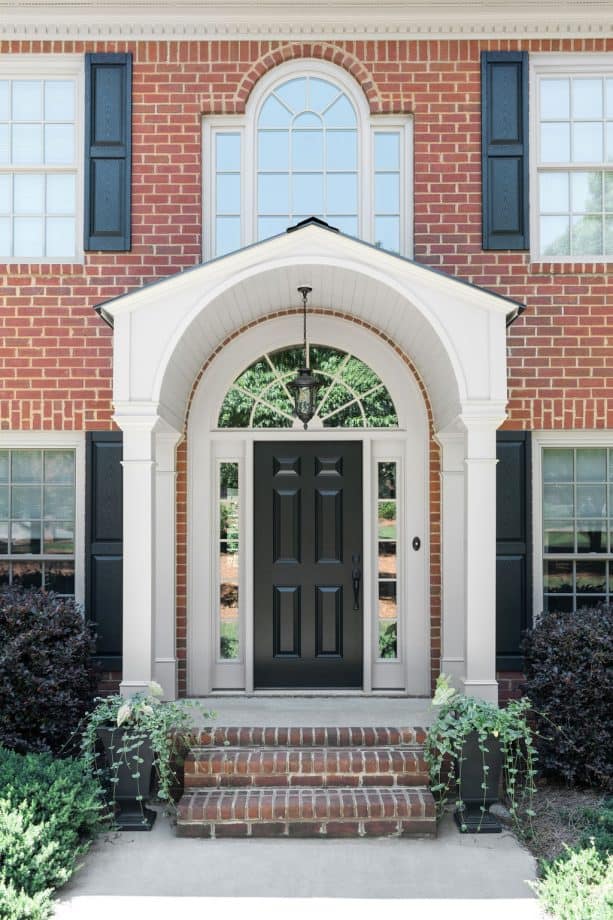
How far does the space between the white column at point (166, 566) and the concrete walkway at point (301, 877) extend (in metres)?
1.58

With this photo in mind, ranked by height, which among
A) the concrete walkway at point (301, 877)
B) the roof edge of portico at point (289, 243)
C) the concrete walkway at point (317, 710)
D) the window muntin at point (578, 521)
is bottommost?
the concrete walkway at point (301, 877)

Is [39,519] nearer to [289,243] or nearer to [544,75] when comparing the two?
[289,243]

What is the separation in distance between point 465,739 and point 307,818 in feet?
3.72

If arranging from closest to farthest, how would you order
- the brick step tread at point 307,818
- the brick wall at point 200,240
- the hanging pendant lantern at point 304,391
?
the brick step tread at point 307,818 → the hanging pendant lantern at point 304,391 → the brick wall at point 200,240

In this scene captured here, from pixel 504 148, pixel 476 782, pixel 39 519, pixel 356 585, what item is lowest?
pixel 476 782

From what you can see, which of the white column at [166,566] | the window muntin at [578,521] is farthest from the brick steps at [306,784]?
the window muntin at [578,521]

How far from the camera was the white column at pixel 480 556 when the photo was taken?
5.46 meters

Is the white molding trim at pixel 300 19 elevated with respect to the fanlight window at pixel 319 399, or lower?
elevated

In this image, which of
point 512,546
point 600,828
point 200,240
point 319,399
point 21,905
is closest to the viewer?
point 21,905

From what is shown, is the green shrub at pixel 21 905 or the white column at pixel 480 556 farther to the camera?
the white column at pixel 480 556

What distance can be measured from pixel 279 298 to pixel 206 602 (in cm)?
262

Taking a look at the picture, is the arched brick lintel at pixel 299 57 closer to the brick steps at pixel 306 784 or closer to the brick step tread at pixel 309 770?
the brick steps at pixel 306 784

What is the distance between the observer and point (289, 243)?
215 inches

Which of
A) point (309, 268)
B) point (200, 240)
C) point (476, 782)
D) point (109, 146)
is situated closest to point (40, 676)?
point (476, 782)
